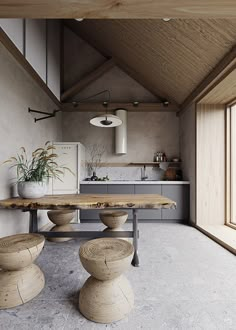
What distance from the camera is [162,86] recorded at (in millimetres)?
4266

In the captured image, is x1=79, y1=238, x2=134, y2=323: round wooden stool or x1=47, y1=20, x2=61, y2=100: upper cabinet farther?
x1=47, y1=20, x2=61, y2=100: upper cabinet

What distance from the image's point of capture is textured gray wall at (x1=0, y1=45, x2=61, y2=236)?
226 centimetres

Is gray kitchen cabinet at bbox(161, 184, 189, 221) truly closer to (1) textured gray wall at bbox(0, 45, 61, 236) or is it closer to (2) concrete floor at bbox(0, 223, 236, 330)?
(2) concrete floor at bbox(0, 223, 236, 330)

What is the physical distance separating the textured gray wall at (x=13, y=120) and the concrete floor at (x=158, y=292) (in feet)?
1.99

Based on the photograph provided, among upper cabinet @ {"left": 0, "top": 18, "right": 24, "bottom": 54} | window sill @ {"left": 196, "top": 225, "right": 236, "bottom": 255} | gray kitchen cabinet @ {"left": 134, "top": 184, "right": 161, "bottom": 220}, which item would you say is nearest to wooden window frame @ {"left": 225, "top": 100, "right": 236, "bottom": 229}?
window sill @ {"left": 196, "top": 225, "right": 236, "bottom": 255}

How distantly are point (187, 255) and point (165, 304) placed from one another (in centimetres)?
105

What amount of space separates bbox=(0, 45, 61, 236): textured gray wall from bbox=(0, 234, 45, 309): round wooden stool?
2.57 feet

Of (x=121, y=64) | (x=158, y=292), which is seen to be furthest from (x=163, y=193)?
(x=121, y=64)

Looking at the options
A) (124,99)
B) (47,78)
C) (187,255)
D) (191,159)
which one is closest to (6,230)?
(187,255)

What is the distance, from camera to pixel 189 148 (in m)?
4.09

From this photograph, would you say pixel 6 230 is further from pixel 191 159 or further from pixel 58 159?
pixel 191 159

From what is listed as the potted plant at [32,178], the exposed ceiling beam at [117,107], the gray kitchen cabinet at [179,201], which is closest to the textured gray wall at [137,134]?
the exposed ceiling beam at [117,107]

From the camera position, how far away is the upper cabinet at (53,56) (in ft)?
12.4

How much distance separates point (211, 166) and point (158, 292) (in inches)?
105
